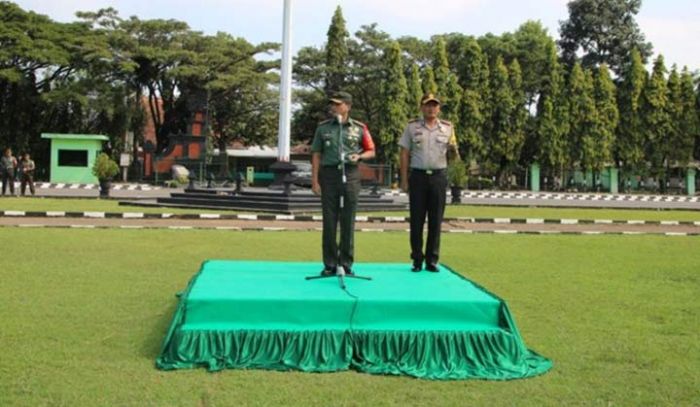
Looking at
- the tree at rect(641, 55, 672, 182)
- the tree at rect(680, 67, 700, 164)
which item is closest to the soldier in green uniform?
the tree at rect(641, 55, 672, 182)

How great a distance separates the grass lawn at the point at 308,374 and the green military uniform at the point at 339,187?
55.7 inches

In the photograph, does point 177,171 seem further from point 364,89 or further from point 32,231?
point 32,231

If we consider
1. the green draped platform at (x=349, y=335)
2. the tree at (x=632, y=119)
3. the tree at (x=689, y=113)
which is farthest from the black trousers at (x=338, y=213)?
the tree at (x=689, y=113)

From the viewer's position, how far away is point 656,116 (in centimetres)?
4109

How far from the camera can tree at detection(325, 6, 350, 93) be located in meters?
41.6

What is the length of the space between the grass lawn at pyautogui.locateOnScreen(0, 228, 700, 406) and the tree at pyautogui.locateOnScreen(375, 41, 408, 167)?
3056 cm

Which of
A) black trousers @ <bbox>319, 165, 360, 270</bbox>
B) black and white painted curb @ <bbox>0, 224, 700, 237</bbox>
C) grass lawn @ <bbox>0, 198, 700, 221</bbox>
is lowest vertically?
black and white painted curb @ <bbox>0, 224, 700, 237</bbox>

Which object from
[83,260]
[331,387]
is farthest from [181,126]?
[331,387]

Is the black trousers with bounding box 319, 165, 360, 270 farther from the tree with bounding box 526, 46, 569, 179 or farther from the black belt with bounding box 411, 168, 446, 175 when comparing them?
the tree with bounding box 526, 46, 569, 179

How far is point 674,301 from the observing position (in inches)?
255

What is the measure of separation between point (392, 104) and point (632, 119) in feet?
46.9

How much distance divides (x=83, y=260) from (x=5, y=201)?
13.1 m

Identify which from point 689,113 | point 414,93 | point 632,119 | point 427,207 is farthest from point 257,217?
point 689,113

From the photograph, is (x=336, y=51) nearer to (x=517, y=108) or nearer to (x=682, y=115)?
(x=517, y=108)
